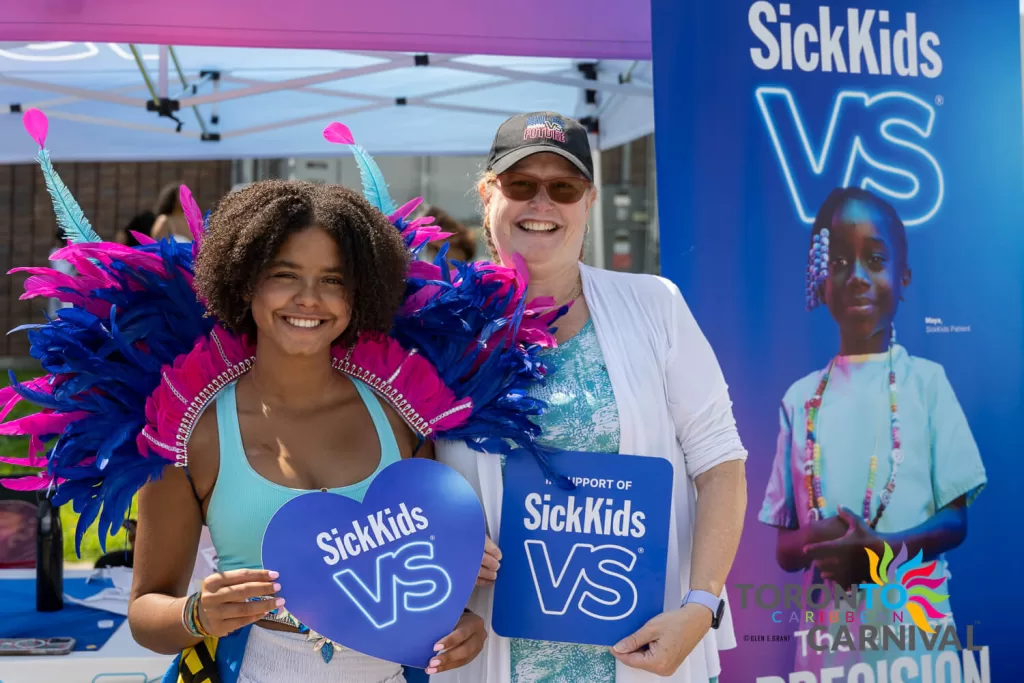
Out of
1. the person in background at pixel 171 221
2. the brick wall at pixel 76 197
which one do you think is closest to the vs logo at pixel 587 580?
the person in background at pixel 171 221

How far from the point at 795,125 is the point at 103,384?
2082 mm

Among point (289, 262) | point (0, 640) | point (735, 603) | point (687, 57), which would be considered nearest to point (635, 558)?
point (289, 262)

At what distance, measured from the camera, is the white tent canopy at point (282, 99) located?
4.75m

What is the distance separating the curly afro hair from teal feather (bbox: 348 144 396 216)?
0.25 metres

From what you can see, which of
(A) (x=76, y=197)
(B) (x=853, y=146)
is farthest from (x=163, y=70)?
(A) (x=76, y=197)

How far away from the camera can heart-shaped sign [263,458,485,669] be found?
63.8 inches

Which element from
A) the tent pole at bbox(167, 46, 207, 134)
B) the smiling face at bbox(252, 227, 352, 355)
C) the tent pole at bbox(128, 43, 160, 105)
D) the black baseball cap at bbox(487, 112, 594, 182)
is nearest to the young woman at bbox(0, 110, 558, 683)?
the smiling face at bbox(252, 227, 352, 355)

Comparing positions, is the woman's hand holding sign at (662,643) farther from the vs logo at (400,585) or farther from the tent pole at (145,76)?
the tent pole at (145,76)

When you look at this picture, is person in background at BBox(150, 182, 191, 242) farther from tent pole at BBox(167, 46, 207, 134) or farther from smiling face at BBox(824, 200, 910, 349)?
smiling face at BBox(824, 200, 910, 349)

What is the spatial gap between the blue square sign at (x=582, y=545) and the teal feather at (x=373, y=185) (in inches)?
22.8

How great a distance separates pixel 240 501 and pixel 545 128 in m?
0.89

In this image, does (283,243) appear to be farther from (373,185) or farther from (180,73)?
(180,73)

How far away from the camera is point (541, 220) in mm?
1993

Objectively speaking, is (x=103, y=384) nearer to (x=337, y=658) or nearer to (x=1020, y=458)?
(x=337, y=658)
